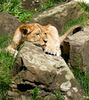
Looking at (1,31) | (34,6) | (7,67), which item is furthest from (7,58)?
(34,6)

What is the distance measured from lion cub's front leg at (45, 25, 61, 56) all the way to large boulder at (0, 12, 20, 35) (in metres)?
1.51

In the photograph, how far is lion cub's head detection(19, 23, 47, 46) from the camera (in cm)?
1020

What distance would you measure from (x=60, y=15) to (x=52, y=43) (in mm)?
3212

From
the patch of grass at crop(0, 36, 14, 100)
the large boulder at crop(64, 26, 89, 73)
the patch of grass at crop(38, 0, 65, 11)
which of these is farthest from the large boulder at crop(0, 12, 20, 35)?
the patch of grass at crop(38, 0, 65, 11)

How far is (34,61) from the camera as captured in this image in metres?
8.88

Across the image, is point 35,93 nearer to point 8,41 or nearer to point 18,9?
point 8,41

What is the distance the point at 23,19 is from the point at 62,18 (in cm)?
Result: 116

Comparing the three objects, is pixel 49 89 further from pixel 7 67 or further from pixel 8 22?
pixel 8 22

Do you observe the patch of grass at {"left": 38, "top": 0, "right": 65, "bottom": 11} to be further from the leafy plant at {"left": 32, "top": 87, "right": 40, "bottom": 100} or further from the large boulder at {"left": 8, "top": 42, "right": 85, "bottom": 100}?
the leafy plant at {"left": 32, "top": 87, "right": 40, "bottom": 100}

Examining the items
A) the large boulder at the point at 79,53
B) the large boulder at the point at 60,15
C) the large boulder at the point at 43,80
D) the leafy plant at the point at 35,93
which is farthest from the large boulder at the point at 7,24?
the leafy plant at the point at 35,93

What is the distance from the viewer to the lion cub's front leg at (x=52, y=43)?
9.86 m

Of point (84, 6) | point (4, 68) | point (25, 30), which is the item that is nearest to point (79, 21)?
Answer: point (84, 6)

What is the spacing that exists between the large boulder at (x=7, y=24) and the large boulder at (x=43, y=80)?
121 inches

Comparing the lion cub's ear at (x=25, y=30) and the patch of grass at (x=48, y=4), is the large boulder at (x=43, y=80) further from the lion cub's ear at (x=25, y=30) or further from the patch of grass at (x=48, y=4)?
the patch of grass at (x=48, y=4)
